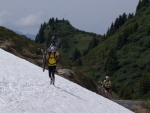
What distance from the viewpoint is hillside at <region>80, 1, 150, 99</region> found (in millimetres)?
68562

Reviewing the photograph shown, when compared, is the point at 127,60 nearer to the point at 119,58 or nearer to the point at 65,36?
the point at 119,58

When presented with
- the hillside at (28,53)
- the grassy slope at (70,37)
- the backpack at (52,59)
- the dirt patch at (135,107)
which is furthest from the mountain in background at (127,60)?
the backpack at (52,59)

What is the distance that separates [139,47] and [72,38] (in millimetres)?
92775

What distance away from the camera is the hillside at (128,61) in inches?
2699

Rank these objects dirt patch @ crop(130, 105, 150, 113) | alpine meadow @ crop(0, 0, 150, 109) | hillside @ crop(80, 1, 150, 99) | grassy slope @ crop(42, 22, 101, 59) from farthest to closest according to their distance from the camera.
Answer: grassy slope @ crop(42, 22, 101, 59) < hillside @ crop(80, 1, 150, 99) < alpine meadow @ crop(0, 0, 150, 109) < dirt patch @ crop(130, 105, 150, 113)

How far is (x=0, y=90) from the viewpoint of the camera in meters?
10.9

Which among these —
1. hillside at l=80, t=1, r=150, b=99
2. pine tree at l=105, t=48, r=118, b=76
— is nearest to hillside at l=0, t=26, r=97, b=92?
hillside at l=80, t=1, r=150, b=99

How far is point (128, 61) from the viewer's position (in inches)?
3209

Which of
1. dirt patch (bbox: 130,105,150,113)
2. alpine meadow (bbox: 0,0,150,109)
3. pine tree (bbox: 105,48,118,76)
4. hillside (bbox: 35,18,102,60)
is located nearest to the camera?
dirt patch (bbox: 130,105,150,113)

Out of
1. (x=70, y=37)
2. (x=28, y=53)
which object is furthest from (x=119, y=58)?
(x=70, y=37)

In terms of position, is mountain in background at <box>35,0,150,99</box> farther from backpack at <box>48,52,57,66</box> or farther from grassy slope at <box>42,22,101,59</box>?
backpack at <box>48,52,57,66</box>

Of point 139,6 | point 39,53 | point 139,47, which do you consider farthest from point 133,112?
point 139,6

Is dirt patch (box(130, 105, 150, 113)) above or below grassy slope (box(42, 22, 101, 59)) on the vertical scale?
below

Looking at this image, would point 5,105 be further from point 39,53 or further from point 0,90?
point 39,53
